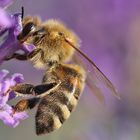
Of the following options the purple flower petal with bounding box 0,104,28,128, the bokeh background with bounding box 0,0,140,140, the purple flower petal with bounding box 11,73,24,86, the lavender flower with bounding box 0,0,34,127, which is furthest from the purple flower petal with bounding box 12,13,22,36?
→ the bokeh background with bounding box 0,0,140,140

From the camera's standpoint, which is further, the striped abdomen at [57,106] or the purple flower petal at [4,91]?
the striped abdomen at [57,106]

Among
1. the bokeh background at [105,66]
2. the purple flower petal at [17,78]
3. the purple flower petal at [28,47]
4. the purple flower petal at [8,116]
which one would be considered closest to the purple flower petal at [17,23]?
the purple flower petal at [28,47]

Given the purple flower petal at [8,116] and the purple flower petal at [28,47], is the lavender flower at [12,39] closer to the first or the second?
the purple flower petal at [28,47]

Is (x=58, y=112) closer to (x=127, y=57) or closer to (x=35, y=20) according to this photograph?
(x=35, y=20)

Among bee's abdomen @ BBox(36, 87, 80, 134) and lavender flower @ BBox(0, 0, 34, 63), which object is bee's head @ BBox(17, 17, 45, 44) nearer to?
lavender flower @ BBox(0, 0, 34, 63)

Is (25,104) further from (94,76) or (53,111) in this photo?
(94,76)

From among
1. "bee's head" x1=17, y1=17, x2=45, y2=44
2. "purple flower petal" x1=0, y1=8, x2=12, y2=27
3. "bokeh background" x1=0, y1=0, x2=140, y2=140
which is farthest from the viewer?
"bokeh background" x1=0, y1=0, x2=140, y2=140

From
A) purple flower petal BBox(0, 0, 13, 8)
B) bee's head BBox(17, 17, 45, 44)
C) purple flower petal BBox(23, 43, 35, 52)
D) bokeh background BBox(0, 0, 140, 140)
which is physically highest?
purple flower petal BBox(0, 0, 13, 8)
